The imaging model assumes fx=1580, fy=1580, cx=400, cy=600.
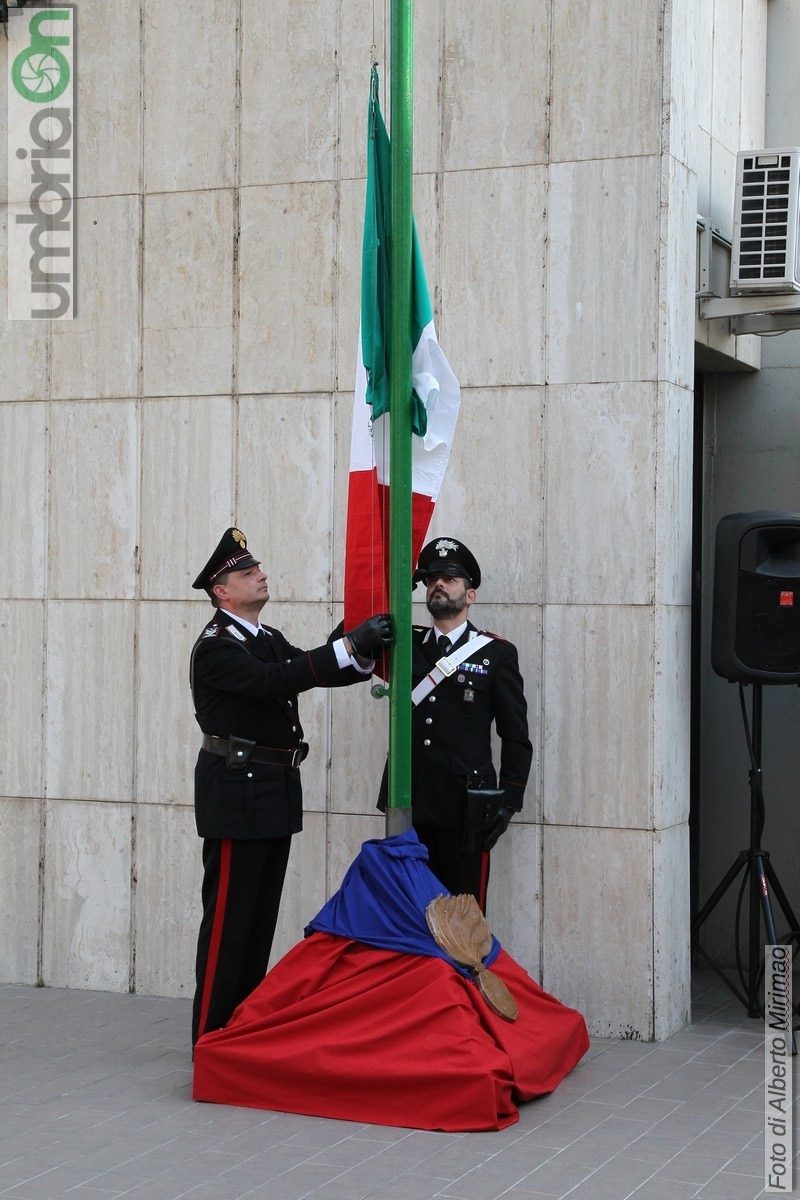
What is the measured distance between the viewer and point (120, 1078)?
588 centimetres

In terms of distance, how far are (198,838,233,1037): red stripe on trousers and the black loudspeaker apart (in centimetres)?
223

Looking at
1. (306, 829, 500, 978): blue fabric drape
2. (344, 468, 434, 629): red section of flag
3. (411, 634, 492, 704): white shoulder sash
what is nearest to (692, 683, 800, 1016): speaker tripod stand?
(411, 634, 492, 704): white shoulder sash

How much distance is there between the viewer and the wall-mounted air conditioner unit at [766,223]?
7.15 meters

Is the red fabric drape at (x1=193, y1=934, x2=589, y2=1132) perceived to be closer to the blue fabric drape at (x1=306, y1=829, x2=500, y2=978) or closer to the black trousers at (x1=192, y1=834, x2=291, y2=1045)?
the blue fabric drape at (x1=306, y1=829, x2=500, y2=978)

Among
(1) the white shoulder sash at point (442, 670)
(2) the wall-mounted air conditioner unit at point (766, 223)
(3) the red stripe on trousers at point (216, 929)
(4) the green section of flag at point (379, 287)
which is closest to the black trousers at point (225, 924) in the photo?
(3) the red stripe on trousers at point (216, 929)

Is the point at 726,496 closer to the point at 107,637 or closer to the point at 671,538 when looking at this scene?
the point at 671,538

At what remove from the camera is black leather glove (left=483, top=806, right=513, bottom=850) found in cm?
616

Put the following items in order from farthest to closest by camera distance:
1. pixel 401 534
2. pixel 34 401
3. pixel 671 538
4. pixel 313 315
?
pixel 34 401 → pixel 313 315 → pixel 671 538 → pixel 401 534

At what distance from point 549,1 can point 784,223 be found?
1455mm

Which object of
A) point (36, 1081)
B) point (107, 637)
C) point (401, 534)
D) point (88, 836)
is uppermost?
point (401, 534)

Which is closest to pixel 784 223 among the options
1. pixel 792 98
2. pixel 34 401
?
pixel 792 98

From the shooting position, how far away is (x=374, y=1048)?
209 inches

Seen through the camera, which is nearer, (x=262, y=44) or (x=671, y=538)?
(x=671, y=538)

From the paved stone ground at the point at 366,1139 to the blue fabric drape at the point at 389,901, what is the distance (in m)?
0.64
